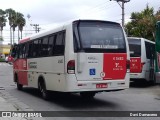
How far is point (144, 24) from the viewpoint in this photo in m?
35.8

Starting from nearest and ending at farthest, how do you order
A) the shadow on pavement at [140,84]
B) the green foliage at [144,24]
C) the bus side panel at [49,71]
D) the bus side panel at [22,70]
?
the bus side panel at [49,71] → the bus side panel at [22,70] → the shadow on pavement at [140,84] → the green foliage at [144,24]

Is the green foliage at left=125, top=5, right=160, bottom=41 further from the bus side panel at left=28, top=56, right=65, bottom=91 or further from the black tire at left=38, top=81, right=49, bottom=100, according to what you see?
the black tire at left=38, top=81, right=49, bottom=100

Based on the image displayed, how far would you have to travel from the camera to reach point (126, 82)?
1207 cm

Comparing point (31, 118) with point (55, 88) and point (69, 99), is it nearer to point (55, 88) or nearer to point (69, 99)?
point (55, 88)

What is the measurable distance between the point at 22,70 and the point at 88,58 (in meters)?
6.26

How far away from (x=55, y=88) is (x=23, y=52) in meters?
5.07

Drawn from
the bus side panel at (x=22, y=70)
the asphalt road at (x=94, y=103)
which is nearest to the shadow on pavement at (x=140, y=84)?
the asphalt road at (x=94, y=103)

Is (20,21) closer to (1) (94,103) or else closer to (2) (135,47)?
(2) (135,47)

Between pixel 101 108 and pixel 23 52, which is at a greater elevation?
pixel 23 52

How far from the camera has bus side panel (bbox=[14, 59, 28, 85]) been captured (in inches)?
648

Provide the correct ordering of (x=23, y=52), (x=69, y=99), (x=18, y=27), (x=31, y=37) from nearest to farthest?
(x=69, y=99) → (x=31, y=37) → (x=23, y=52) → (x=18, y=27)

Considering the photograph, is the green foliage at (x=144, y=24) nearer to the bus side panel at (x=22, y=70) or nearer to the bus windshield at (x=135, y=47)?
the bus windshield at (x=135, y=47)

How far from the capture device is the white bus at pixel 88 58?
446 inches

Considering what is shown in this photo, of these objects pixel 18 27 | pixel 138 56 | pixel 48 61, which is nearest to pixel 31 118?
pixel 48 61
